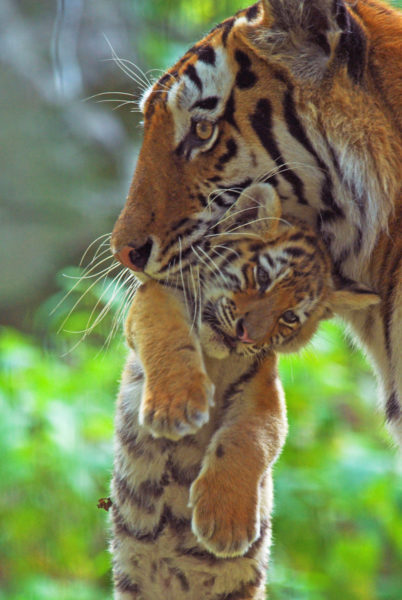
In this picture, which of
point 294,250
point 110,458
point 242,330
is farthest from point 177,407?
point 110,458

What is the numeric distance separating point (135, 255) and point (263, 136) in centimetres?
23

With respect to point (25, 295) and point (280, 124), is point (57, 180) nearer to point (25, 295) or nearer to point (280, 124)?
point (25, 295)

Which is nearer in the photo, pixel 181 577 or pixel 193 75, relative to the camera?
pixel 193 75

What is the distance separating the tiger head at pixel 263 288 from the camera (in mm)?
1143

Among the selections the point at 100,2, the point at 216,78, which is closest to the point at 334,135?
the point at 216,78

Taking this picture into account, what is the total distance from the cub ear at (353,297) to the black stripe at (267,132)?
0.54 feet

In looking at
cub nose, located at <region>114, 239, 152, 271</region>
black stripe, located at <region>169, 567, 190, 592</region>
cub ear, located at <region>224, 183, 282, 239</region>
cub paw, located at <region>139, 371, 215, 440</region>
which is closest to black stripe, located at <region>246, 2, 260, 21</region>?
cub ear, located at <region>224, 183, 282, 239</region>

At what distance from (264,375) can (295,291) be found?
169 mm

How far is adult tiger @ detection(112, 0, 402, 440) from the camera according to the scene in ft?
3.58

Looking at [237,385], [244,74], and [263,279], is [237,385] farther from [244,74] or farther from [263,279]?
[244,74]

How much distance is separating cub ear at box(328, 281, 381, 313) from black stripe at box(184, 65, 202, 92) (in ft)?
1.11

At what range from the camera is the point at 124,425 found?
133 cm

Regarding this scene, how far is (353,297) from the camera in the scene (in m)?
1.15

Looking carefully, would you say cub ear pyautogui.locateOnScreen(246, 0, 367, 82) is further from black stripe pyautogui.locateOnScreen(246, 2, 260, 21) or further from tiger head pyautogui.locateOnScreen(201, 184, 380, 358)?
tiger head pyautogui.locateOnScreen(201, 184, 380, 358)
